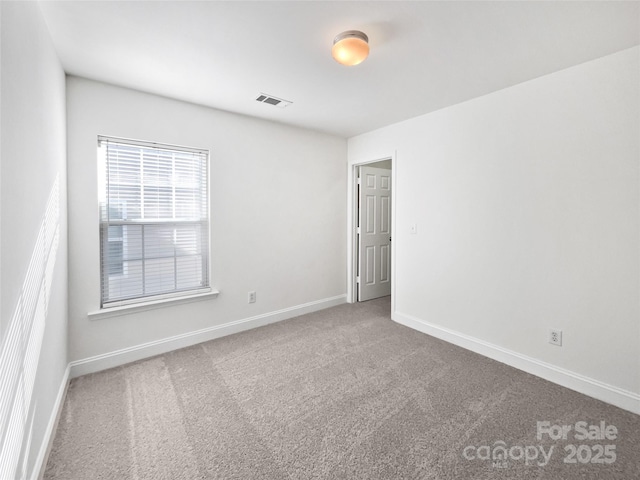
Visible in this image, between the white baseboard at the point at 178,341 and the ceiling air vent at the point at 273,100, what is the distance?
2.33 meters

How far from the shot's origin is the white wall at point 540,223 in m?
2.07

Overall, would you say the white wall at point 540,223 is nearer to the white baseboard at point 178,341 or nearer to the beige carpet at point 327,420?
the beige carpet at point 327,420

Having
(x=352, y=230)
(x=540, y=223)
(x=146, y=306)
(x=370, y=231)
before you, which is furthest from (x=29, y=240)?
(x=370, y=231)

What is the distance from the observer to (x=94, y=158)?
249cm

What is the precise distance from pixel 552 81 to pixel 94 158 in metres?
3.71

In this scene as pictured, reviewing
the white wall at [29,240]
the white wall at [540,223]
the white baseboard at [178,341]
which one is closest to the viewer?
the white wall at [29,240]

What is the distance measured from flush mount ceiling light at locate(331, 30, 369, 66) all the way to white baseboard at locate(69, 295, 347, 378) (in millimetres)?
2777

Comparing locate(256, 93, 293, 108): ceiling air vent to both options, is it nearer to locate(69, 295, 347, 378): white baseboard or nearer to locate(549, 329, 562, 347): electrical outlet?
locate(69, 295, 347, 378): white baseboard

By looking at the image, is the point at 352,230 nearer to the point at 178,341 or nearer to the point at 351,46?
the point at 178,341

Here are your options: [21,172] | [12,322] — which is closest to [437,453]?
[12,322]

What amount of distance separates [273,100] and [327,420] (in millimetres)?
2716

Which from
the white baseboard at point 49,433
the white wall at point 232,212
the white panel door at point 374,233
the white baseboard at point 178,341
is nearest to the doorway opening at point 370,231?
the white panel door at point 374,233

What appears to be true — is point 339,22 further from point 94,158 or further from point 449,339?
point 449,339

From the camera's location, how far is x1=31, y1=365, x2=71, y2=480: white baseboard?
1530mm
